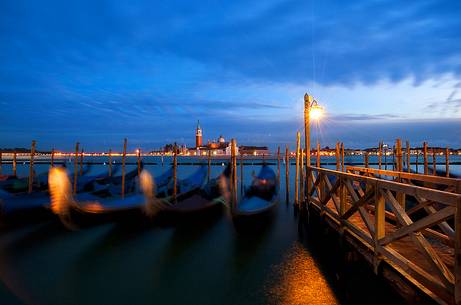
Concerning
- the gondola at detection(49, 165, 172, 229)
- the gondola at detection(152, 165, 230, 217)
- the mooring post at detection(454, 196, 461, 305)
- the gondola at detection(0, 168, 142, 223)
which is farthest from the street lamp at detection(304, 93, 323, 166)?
the gondola at detection(0, 168, 142, 223)

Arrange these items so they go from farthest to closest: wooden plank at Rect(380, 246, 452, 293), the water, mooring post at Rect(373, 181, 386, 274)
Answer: the water < mooring post at Rect(373, 181, 386, 274) < wooden plank at Rect(380, 246, 452, 293)

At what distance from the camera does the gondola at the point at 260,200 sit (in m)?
6.48

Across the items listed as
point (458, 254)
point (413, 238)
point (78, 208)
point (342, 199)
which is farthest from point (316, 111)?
point (78, 208)

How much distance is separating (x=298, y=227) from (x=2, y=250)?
6.30 m

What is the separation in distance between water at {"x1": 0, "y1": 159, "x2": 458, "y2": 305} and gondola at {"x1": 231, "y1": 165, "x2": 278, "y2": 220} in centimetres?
56

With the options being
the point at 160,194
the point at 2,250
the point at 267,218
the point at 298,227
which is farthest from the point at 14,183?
the point at 298,227

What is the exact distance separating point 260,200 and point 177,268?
11.3ft

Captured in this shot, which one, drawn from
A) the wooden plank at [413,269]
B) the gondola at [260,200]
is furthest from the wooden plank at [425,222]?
the gondola at [260,200]

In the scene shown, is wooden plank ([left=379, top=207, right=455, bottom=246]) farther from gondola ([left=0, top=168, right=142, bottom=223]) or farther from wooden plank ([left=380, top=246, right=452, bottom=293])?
gondola ([left=0, top=168, right=142, bottom=223])

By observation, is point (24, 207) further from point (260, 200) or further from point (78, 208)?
point (260, 200)

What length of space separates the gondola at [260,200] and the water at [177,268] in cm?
56

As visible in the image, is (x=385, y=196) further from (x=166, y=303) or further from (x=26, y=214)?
(x=26, y=214)

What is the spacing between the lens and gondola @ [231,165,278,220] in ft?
21.3

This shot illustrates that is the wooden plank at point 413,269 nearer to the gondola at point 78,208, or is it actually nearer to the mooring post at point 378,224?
the mooring post at point 378,224
